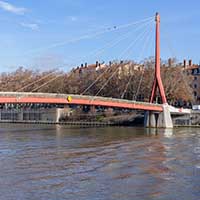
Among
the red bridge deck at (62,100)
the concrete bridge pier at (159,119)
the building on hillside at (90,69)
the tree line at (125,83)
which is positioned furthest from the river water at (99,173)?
the building on hillside at (90,69)

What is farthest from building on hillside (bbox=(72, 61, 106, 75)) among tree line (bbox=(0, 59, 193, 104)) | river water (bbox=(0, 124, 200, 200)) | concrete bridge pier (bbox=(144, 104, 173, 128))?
river water (bbox=(0, 124, 200, 200))

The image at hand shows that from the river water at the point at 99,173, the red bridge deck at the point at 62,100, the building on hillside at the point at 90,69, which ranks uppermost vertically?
the building on hillside at the point at 90,69

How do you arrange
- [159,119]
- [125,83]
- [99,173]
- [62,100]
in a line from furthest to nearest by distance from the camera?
[125,83] < [159,119] < [62,100] < [99,173]

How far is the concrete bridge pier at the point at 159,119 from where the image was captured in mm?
59438

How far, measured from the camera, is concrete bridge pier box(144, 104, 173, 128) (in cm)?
5944

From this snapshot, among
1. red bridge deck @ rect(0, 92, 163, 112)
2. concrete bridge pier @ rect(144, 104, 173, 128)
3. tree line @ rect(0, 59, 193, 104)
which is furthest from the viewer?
tree line @ rect(0, 59, 193, 104)

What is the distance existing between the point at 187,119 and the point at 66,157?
140 ft

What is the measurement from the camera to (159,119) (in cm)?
5997

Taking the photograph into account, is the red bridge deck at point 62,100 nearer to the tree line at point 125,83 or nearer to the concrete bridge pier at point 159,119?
the concrete bridge pier at point 159,119

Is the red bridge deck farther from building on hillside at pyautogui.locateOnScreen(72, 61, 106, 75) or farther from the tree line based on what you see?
building on hillside at pyautogui.locateOnScreen(72, 61, 106, 75)

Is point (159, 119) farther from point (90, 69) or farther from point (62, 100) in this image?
point (90, 69)

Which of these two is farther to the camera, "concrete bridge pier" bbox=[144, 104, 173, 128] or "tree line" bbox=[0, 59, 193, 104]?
"tree line" bbox=[0, 59, 193, 104]

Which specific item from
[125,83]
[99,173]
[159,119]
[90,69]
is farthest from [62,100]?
[90,69]

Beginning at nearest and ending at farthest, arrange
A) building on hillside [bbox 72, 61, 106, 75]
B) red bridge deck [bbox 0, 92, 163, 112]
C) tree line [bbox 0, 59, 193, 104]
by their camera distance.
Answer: red bridge deck [bbox 0, 92, 163, 112] < tree line [bbox 0, 59, 193, 104] < building on hillside [bbox 72, 61, 106, 75]
